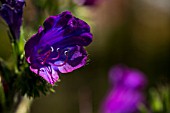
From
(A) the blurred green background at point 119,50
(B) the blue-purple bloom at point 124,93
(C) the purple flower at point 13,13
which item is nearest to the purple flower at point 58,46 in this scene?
(C) the purple flower at point 13,13

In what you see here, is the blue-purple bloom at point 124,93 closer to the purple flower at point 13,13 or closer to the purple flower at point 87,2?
the purple flower at point 87,2

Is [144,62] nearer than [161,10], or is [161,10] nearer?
[144,62]

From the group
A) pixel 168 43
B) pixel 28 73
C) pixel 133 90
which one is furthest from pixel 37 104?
pixel 28 73

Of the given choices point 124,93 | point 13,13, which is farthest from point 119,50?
point 13,13

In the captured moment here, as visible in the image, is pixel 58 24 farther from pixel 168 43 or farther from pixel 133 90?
pixel 168 43

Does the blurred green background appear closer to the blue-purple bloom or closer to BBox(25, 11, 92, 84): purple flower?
the blue-purple bloom

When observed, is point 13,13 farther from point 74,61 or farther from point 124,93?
point 124,93
